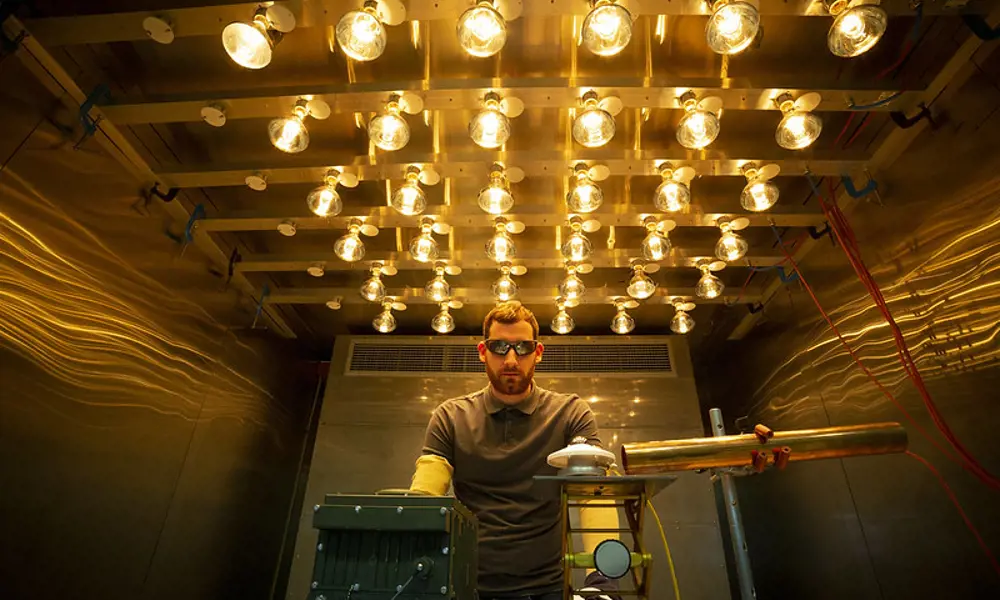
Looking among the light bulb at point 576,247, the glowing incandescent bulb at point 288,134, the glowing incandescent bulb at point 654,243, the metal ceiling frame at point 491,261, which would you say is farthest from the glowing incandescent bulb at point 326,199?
the glowing incandescent bulb at point 654,243

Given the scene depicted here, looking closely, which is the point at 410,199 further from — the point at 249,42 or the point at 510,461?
the point at 510,461

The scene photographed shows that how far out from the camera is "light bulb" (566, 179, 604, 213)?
207cm

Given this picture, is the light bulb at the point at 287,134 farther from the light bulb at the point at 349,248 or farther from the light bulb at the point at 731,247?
the light bulb at the point at 731,247

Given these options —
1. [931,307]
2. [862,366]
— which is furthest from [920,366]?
[862,366]

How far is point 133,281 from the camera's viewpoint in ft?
7.54

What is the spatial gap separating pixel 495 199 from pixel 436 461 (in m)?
1.10

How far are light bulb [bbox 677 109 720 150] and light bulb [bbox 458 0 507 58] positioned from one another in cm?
74

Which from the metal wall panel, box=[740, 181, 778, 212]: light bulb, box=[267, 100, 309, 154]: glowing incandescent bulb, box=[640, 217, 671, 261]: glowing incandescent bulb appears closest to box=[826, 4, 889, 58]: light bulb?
box=[740, 181, 778, 212]: light bulb

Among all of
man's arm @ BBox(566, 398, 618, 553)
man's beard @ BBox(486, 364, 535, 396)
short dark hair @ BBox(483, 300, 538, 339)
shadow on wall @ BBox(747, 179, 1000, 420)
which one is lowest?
man's arm @ BBox(566, 398, 618, 553)

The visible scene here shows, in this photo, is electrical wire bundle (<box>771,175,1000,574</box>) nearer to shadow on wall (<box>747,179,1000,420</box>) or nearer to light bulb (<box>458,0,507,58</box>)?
shadow on wall (<box>747,179,1000,420</box>)

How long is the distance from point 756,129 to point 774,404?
5.91 feet

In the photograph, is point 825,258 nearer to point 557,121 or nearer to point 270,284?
point 557,121

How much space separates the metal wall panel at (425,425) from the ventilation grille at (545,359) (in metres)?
0.08

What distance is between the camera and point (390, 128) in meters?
1.79
